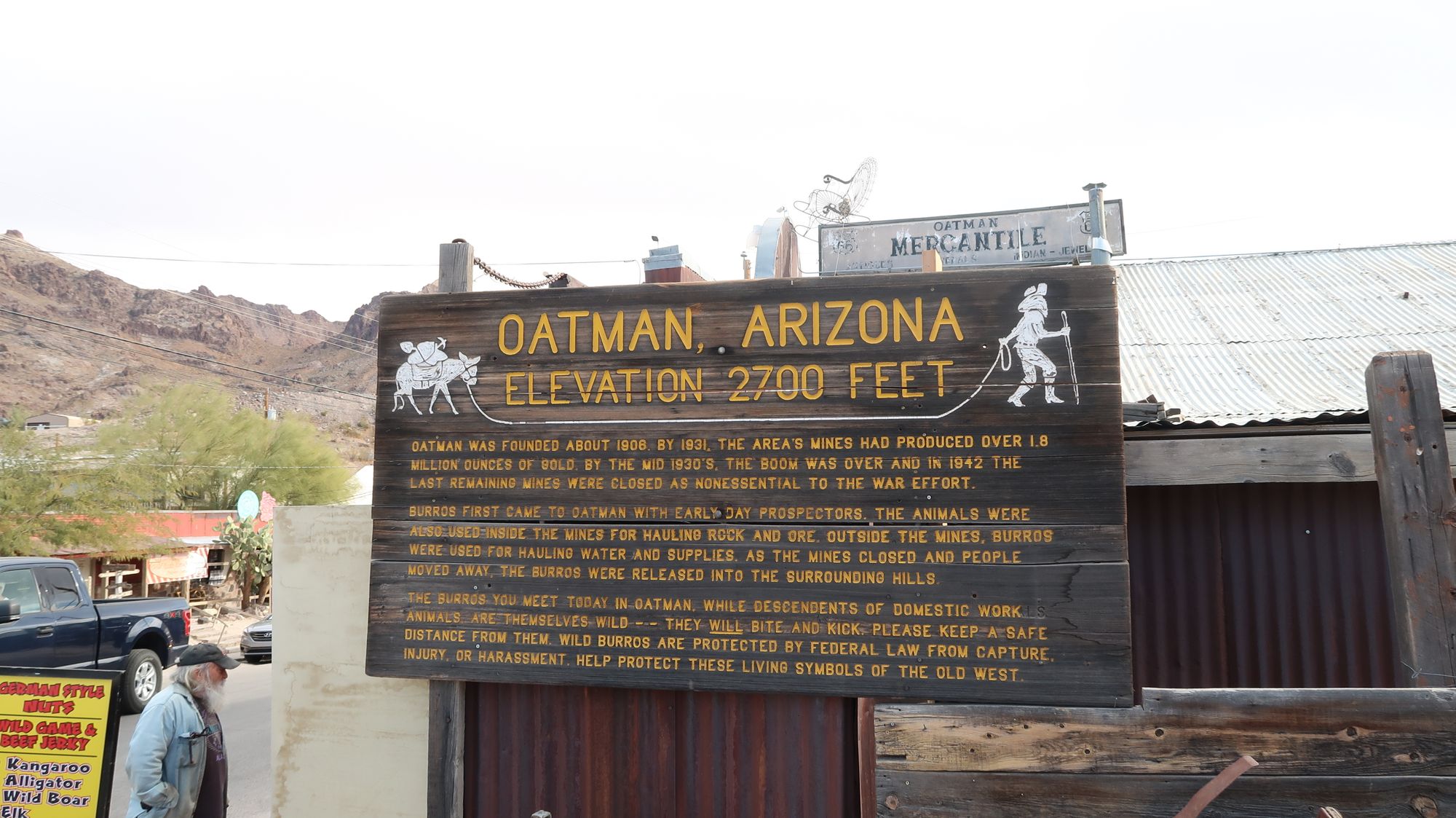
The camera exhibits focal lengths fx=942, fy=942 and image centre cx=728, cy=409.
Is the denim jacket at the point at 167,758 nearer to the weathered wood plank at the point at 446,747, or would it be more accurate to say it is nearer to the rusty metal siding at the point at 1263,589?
the weathered wood plank at the point at 446,747

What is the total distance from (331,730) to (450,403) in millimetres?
1983

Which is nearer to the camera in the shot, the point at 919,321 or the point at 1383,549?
the point at 919,321

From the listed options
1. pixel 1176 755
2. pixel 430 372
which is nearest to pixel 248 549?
pixel 430 372

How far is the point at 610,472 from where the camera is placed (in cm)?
428

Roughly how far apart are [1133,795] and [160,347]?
72628 millimetres

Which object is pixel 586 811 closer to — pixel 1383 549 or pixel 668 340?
pixel 668 340

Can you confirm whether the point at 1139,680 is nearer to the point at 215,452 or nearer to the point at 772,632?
the point at 772,632

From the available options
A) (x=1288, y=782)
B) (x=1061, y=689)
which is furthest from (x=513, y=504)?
(x=1288, y=782)

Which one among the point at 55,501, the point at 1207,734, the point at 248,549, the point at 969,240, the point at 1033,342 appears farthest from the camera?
the point at 248,549

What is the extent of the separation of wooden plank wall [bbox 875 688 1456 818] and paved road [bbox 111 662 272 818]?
4185 millimetres

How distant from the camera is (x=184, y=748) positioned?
466 cm

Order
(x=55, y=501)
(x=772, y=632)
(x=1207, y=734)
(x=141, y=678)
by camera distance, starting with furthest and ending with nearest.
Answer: (x=55, y=501) < (x=141, y=678) < (x=772, y=632) < (x=1207, y=734)

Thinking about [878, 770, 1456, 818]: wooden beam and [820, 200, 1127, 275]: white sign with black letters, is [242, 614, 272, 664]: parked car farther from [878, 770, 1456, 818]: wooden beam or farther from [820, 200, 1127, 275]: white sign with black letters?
[878, 770, 1456, 818]: wooden beam

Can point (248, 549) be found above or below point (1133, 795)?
above
